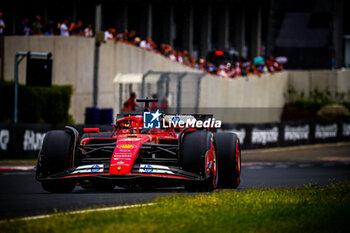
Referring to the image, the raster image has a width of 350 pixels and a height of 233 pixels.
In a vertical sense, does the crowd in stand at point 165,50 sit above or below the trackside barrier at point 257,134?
above

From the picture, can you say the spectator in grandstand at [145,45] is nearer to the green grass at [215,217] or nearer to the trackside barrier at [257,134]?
the trackside barrier at [257,134]

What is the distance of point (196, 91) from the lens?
106 ft

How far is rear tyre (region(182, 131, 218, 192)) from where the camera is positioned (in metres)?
12.3

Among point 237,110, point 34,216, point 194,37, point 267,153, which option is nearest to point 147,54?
point 237,110

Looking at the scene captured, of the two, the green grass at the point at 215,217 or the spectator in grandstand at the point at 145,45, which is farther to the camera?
the spectator in grandstand at the point at 145,45

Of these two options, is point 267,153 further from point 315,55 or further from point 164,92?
point 315,55

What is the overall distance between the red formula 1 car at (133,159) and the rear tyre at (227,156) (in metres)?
0.02

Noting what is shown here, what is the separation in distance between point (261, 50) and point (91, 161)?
4528 cm

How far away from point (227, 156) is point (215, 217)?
4812 millimetres

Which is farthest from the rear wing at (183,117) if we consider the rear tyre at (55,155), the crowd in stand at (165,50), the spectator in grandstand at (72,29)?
the spectator in grandstand at (72,29)

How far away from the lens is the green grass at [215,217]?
7941 millimetres

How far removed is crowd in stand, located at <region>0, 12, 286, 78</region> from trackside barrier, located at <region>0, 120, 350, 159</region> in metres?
3.10

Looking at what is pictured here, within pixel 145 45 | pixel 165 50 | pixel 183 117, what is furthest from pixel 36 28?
pixel 183 117

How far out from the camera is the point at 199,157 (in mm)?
12273
